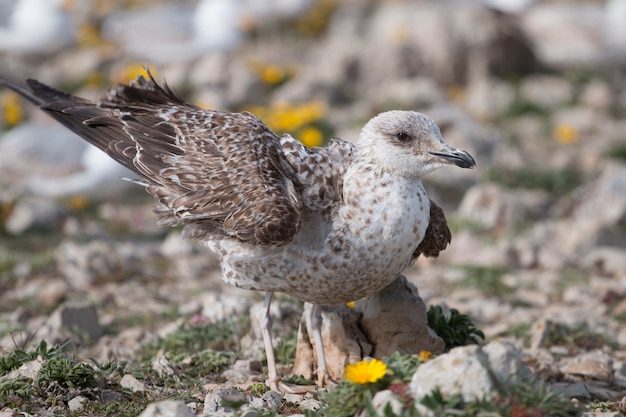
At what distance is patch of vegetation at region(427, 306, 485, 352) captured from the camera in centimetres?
566

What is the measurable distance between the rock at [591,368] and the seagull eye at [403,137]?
70.6 inches

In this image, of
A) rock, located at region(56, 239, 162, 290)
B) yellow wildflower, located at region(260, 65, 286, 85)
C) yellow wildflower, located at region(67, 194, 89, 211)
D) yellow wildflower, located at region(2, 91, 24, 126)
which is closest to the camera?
rock, located at region(56, 239, 162, 290)

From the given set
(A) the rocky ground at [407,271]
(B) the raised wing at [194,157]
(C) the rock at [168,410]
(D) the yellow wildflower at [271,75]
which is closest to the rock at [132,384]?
(A) the rocky ground at [407,271]

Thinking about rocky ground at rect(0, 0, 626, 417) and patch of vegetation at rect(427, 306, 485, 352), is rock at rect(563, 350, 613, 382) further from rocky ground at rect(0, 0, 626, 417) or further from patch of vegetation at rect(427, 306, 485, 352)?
patch of vegetation at rect(427, 306, 485, 352)

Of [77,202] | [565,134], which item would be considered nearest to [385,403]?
[77,202]

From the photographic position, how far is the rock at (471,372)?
159 inches

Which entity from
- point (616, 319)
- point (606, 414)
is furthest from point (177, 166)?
point (616, 319)

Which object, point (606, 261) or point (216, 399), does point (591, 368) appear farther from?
point (606, 261)

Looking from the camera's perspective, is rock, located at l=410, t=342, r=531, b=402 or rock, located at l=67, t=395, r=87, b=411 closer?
rock, located at l=410, t=342, r=531, b=402

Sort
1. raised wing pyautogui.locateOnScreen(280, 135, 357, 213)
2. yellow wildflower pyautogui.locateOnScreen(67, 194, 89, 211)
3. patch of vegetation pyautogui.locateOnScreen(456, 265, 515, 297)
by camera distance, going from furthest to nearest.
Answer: yellow wildflower pyautogui.locateOnScreen(67, 194, 89, 211), patch of vegetation pyautogui.locateOnScreen(456, 265, 515, 297), raised wing pyautogui.locateOnScreen(280, 135, 357, 213)

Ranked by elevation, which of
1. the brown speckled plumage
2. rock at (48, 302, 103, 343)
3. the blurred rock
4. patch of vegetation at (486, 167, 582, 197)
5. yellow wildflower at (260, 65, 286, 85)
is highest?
yellow wildflower at (260, 65, 286, 85)

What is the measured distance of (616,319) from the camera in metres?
7.19

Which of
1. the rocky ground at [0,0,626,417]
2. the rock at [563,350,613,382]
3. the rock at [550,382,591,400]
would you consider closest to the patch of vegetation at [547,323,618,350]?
the rocky ground at [0,0,626,417]

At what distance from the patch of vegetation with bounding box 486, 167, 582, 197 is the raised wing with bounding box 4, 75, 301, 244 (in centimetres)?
513
